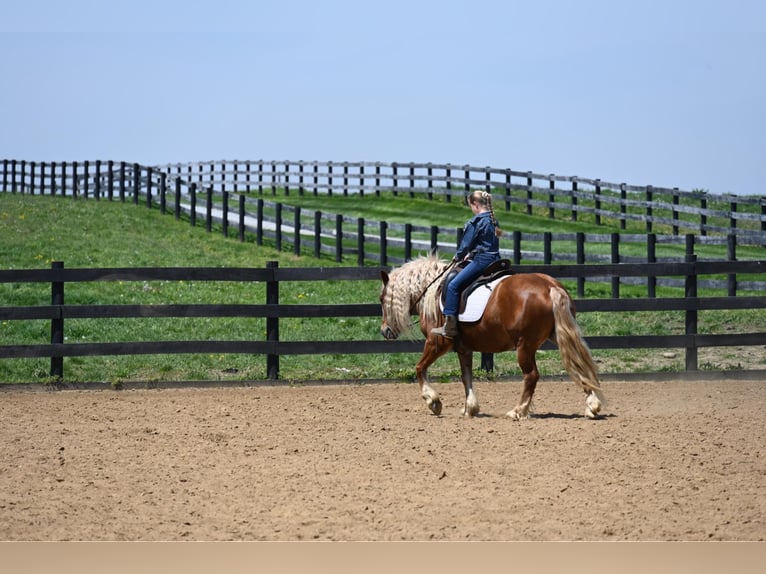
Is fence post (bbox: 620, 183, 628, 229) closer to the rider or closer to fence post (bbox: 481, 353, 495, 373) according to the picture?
fence post (bbox: 481, 353, 495, 373)

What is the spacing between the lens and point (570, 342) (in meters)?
9.80

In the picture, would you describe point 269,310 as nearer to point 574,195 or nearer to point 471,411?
point 471,411

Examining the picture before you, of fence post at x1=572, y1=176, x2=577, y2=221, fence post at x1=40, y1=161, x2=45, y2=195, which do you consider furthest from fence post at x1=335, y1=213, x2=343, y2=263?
fence post at x1=40, y1=161, x2=45, y2=195

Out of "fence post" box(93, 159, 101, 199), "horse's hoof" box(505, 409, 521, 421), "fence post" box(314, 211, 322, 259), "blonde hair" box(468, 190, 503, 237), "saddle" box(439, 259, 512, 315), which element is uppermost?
"fence post" box(93, 159, 101, 199)

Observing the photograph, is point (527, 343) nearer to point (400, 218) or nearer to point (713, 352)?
point (713, 352)

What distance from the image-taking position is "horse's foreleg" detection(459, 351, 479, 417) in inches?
406

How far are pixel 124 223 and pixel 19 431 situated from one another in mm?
23154

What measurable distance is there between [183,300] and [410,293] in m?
9.97

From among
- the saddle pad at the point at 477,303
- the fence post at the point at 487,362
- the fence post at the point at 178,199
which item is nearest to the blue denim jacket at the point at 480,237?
the saddle pad at the point at 477,303

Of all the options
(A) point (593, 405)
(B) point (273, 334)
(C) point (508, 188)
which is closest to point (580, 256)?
(B) point (273, 334)

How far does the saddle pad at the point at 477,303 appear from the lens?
408 inches

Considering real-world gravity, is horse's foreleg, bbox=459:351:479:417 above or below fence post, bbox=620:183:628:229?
below

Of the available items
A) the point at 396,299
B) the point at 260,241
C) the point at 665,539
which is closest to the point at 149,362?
the point at 396,299

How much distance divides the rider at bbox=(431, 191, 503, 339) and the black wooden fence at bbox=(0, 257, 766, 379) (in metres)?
3.45
